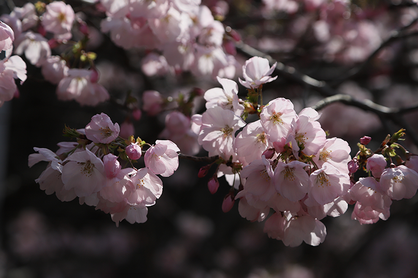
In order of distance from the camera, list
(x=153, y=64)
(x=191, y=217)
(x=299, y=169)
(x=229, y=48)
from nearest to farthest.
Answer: (x=299, y=169)
(x=229, y=48)
(x=153, y=64)
(x=191, y=217)

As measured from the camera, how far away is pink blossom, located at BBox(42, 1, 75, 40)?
1464mm

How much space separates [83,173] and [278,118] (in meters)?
0.59

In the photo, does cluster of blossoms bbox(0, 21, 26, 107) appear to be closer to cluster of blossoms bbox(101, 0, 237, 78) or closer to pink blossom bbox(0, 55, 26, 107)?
pink blossom bbox(0, 55, 26, 107)

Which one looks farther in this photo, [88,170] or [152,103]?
[152,103]

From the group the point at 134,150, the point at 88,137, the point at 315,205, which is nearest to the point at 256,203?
the point at 315,205

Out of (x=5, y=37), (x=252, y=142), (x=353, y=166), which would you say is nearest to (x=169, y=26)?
(x=5, y=37)

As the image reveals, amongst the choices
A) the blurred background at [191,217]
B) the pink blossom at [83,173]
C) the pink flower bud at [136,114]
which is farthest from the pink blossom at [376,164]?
the blurred background at [191,217]

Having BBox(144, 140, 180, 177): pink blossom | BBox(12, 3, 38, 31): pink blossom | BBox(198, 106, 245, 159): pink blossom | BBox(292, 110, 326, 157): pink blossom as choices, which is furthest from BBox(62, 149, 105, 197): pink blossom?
BBox(12, 3, 38, 31): pink blossom

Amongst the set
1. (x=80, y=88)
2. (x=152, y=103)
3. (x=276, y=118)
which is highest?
(x=276, y=118)

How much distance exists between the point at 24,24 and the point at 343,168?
1524 mm

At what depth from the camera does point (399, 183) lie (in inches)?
35.3

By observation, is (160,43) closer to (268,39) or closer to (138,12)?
(138,12)

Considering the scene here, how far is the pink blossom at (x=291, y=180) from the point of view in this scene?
0.84 meters

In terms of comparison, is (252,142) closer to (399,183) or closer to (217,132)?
(217,132)
